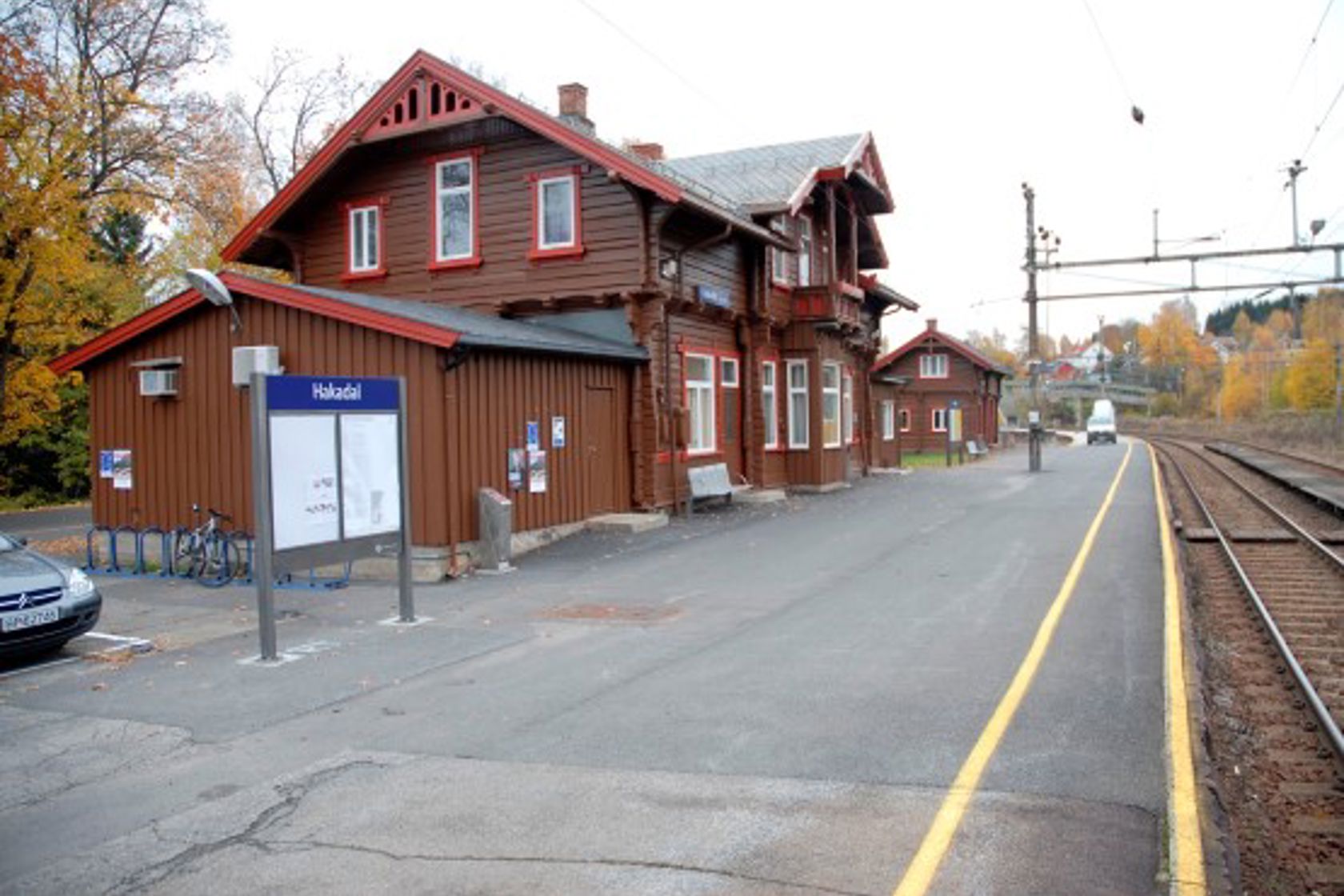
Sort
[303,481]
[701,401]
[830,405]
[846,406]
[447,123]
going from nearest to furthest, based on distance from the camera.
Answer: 1. [303,481]
2. [447,123]
3. [701,401]
4. [830,405]
5. [846,406]

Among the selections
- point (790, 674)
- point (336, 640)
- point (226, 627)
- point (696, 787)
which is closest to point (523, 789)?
point (696, 787)

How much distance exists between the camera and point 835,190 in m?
25.7

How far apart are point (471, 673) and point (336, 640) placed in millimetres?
2100

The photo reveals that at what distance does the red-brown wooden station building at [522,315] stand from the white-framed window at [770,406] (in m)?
0.06

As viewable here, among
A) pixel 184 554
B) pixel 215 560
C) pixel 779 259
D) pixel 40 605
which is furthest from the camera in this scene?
pixel 779 259

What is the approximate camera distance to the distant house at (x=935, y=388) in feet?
187

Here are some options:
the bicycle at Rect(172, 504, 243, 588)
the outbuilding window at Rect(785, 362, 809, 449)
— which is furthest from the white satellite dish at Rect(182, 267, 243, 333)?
the outbuilding window at Rect(785, 362, 809, 449)

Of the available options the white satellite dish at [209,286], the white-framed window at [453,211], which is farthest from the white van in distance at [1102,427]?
the white satellite dish at [209,286]

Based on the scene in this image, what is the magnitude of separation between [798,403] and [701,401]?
181 inches

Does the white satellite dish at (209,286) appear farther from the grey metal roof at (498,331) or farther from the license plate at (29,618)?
the license plate at (29,618)

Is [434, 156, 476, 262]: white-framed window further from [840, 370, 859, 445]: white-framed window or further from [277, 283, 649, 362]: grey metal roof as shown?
[840, 370, 859, 445]: white-framed window

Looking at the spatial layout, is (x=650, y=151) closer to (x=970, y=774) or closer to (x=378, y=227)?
(x=378, y=227)

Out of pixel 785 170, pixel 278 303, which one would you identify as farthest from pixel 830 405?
pixel 278 303

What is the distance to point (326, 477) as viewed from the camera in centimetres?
966
